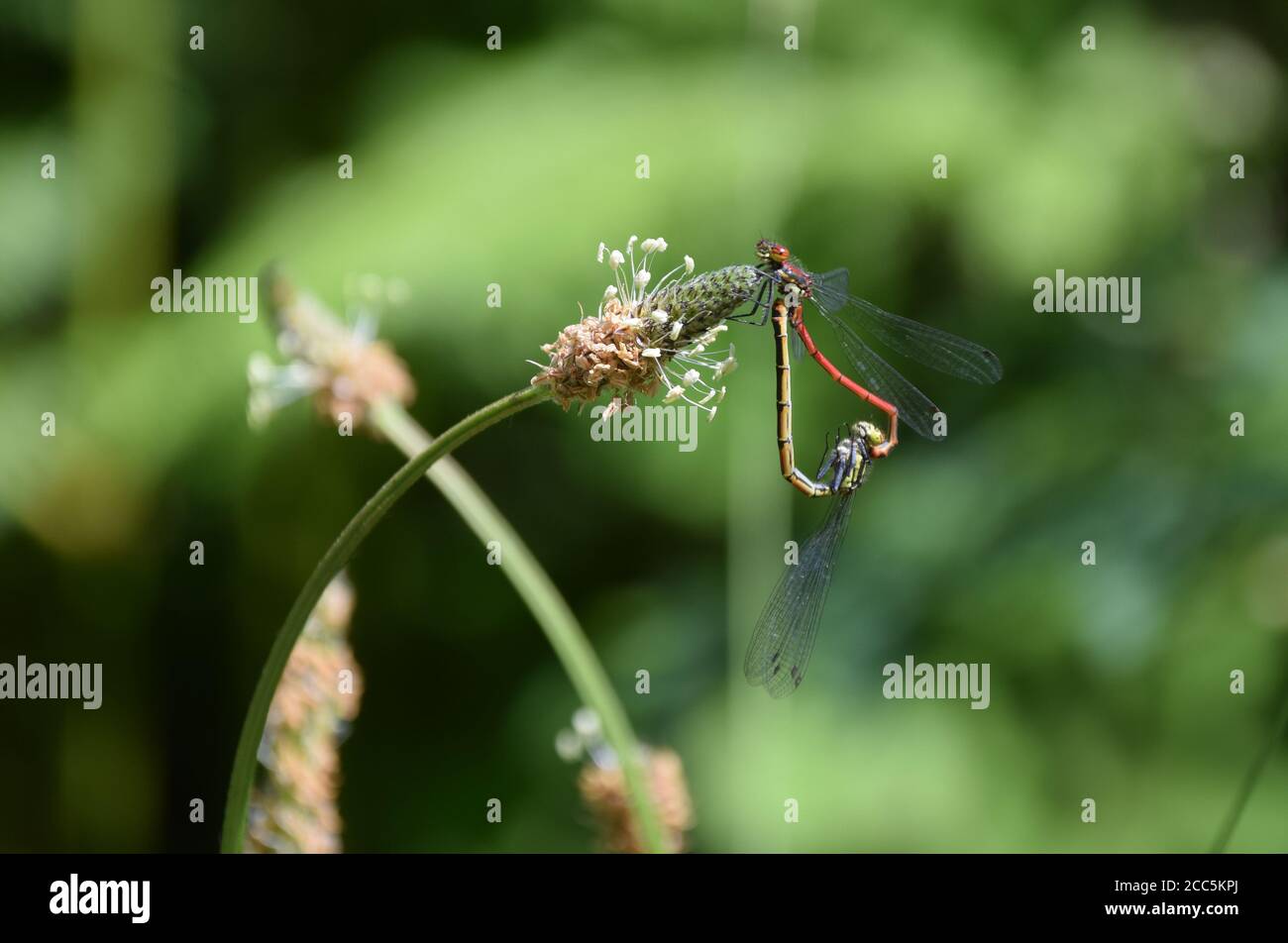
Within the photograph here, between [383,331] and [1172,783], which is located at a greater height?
[383,331]

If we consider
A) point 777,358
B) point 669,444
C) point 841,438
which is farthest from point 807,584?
point 669,444

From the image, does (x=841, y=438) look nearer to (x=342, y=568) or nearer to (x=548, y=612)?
(x=548, y=612)

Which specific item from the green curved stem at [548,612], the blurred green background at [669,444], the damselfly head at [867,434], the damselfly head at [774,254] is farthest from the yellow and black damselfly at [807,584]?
the blurred green background at [669,444]

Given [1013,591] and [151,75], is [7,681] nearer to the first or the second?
[151,75]

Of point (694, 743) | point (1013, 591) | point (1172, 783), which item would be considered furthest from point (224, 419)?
point (1172, 783)

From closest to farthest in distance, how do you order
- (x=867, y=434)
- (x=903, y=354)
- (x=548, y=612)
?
1. (x=548, y=612)
2. (x=867, y=434)
3. (x=903, y=354)

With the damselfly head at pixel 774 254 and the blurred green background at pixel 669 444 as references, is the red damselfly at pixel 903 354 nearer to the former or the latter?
the damselfly head at pixel 774 254
